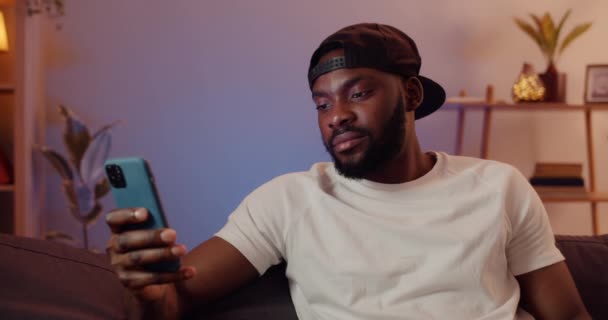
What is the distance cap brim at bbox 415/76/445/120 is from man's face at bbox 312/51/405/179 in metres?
0.19

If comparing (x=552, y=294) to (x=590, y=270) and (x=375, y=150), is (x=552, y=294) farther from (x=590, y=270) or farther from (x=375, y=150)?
(x=375, y=150)

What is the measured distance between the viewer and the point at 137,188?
927mm

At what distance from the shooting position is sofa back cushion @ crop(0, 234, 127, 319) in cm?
104

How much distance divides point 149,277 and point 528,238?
78 centimetres

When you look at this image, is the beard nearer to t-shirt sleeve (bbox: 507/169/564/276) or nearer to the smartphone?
t-shirt sleeve (bbox: 507/169/564/276)

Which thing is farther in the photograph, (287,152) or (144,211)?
(287,152)

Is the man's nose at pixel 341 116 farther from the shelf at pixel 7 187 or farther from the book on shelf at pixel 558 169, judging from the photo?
the book on shelf at pixel 558 169

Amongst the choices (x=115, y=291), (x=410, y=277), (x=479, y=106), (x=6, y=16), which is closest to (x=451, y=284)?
(x=410, y=277)

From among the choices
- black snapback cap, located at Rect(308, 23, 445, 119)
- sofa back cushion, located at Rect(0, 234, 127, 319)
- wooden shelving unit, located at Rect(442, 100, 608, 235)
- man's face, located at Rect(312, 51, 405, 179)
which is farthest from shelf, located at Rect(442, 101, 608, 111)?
sofa back cushion, located at Rect(0, 234, 127, 319)

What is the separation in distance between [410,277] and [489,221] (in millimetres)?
203

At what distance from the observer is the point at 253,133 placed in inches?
141

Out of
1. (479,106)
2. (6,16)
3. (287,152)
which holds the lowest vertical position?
(287,152)

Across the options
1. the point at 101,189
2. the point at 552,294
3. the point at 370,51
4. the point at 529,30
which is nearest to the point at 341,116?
the point at 370,51

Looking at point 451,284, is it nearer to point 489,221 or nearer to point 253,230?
point 489,221
